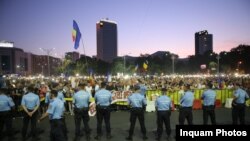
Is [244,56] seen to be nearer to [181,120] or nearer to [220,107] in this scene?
[220,107]

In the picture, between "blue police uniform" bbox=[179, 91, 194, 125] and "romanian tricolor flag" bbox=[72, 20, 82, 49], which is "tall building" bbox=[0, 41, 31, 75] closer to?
"romanian tricolor flag" bbox=[72, 20, 82, 49]

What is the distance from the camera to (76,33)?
973 inches

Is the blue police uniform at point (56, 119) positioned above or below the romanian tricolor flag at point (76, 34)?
below

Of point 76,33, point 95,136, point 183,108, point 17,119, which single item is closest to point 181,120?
point 183,108

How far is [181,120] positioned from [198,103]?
10.1 meters

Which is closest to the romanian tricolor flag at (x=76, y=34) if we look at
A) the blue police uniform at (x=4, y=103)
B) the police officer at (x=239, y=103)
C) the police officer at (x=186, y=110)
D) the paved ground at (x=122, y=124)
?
the paved ground at (x=122, y=124)

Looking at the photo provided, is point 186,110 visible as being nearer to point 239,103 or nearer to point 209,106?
point 209,106

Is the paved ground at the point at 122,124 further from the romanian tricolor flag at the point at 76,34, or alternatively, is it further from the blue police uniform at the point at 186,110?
the romanian tricolor flag at the point at 76,34

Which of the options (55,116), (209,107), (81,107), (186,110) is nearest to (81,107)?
(81,107)

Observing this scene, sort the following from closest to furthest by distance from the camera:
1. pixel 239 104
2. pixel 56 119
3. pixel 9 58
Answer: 1. pixel 56 119
2. pixel 239 104
3. pixel 9 58

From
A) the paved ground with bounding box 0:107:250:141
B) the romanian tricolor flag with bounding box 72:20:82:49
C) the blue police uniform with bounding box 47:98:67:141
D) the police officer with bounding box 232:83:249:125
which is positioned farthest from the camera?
the romanian tricolor flag with bounding box 72:20:82:49

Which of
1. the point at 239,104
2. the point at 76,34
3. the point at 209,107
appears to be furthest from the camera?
the point at 76,34

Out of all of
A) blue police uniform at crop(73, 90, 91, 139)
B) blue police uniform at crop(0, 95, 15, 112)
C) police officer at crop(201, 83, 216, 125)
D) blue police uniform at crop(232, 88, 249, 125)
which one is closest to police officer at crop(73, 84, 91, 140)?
blue police uniform at crop(73, 90, 91, 139)

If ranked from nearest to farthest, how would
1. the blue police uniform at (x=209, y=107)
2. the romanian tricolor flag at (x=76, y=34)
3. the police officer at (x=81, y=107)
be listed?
the police officer at (x=81, y=107) < the blue police uniform at (x=209, y=107) < the romanian tricolor flag at (x=76, y=34)
